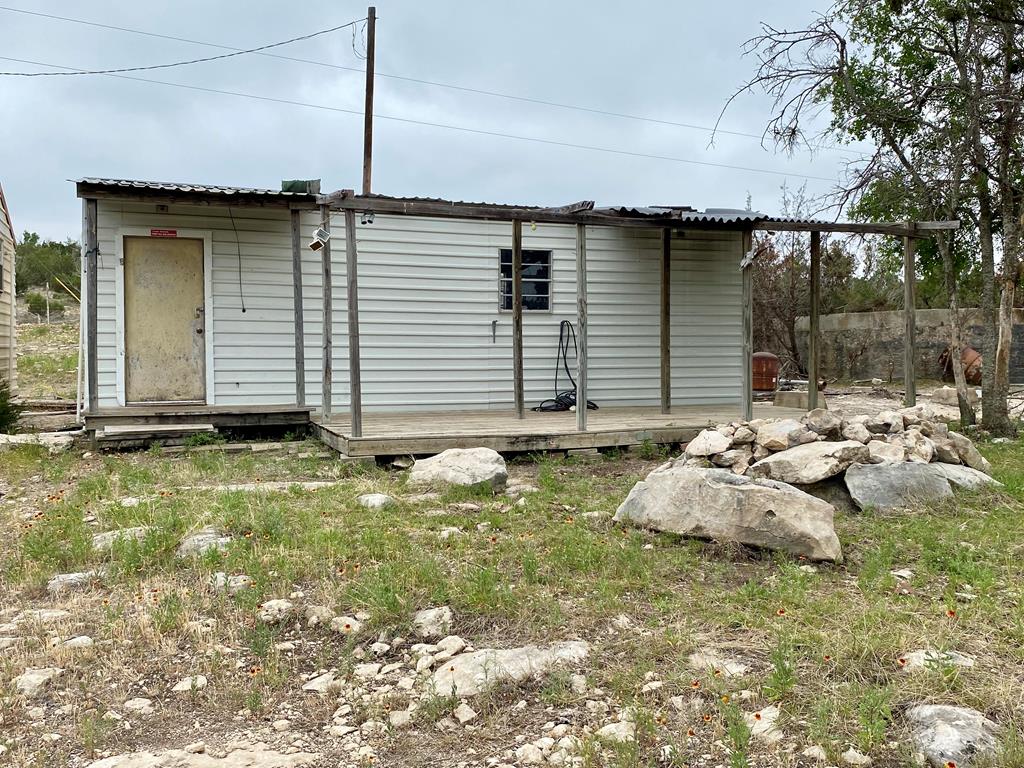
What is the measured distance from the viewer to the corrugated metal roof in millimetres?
8234

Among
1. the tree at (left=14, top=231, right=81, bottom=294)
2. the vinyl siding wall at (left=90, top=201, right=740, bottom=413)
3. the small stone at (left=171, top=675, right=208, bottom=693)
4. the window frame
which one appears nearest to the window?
the window frame

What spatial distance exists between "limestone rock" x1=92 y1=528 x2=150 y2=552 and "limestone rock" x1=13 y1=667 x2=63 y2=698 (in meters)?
1.42

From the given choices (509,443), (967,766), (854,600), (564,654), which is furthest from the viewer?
(509,443)

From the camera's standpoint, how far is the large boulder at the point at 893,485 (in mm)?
5711

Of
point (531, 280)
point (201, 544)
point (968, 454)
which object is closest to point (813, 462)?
point (968, 454)

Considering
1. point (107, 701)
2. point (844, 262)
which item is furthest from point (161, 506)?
point (844, 262)

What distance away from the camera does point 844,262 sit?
765 inches

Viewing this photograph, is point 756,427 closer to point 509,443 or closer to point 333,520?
point 509,443

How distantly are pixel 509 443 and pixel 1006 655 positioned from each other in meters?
5.32

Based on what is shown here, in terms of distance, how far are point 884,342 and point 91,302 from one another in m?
14.5

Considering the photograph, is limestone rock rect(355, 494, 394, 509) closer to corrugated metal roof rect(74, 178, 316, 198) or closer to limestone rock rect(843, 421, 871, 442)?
limestone rock rect(843, 421, 871, 442)

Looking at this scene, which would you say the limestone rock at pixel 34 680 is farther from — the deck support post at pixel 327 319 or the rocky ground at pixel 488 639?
the deck support post at pixel 327 319

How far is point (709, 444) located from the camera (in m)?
6.90

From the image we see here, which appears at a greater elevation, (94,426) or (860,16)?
(860,16)
